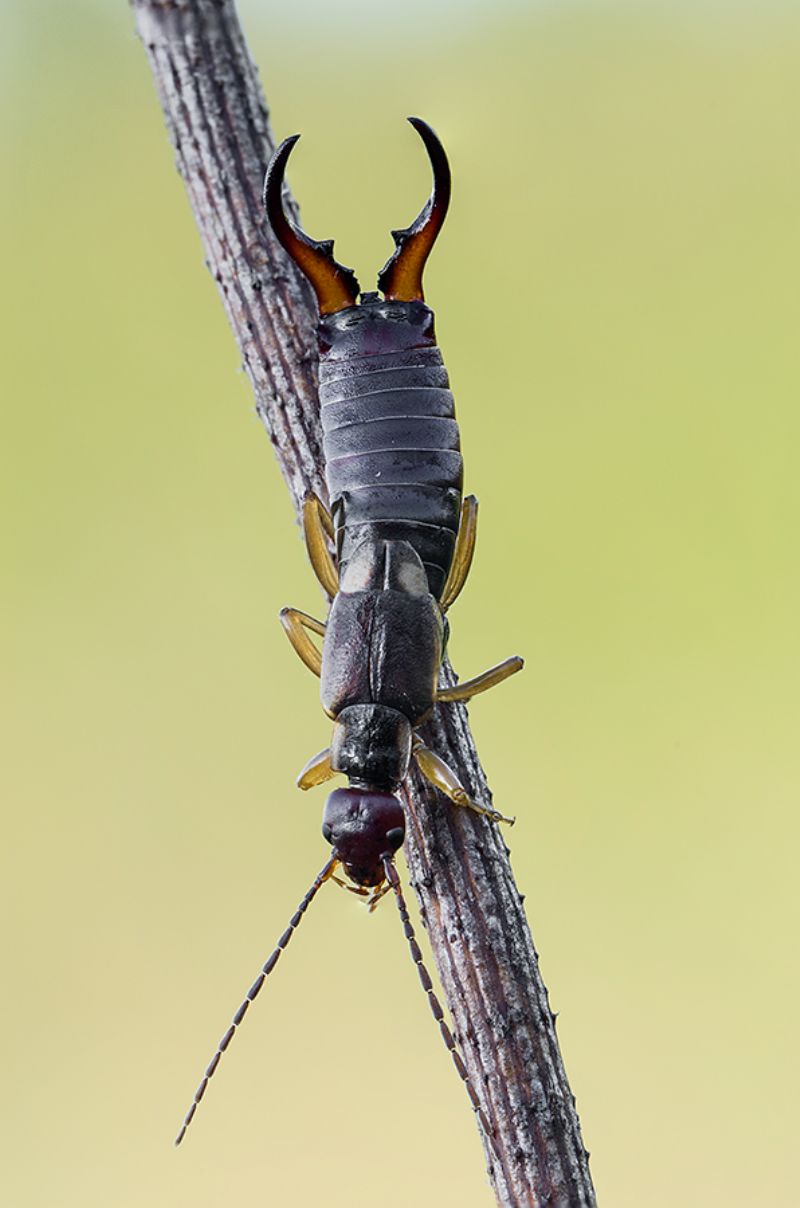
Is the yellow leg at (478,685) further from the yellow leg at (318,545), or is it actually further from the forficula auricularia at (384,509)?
the yellow leg at (318,545)

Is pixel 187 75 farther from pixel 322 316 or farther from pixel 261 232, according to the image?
pixel 322 316

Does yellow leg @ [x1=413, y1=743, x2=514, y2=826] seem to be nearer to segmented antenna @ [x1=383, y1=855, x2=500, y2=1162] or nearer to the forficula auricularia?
the forficula auricularia

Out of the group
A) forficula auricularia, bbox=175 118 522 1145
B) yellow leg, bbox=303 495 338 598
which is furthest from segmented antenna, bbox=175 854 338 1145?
yellow leg, bbox=303 495 338 598

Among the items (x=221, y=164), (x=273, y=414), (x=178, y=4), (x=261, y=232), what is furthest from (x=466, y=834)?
(x=178, y=4)

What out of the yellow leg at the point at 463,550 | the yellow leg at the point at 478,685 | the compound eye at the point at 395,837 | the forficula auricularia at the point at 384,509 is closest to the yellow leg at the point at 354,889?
the forficula auricularia at the point at 384,509

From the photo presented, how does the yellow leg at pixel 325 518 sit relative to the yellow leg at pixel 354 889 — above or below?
above
